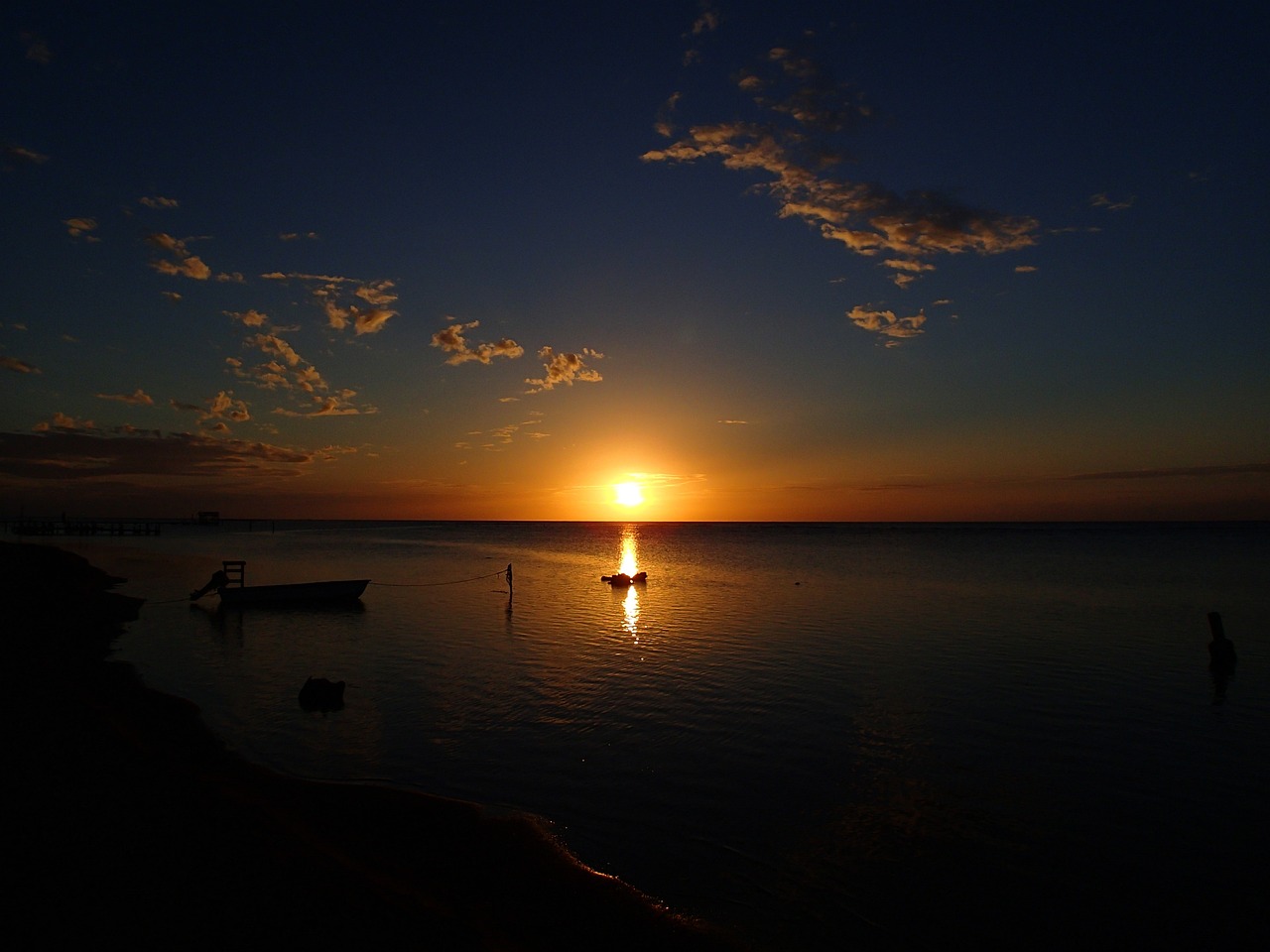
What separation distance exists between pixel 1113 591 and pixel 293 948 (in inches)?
2089

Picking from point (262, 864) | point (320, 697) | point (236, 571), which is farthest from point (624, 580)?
point (262, 864)

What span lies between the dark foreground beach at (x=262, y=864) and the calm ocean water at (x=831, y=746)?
100 cm

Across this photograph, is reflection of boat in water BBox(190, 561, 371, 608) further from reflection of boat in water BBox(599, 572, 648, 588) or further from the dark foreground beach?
the dark foreground beach

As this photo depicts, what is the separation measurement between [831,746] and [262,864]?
37.6 feet

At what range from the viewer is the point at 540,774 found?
13617 millimetres

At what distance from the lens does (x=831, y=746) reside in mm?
15320

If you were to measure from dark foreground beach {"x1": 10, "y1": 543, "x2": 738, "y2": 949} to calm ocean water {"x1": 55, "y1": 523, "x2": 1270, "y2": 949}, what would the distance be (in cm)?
100

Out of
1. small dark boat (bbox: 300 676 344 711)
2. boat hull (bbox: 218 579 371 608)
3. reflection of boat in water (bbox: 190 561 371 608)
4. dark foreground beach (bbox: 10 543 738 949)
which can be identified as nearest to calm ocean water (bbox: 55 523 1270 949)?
small dark boat (bbox: 300 676 344 711)

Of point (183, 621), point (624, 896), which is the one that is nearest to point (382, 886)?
point (624, 896)

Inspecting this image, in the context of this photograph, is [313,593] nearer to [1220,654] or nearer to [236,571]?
[236,571]

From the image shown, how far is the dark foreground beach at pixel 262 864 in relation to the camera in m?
7.35

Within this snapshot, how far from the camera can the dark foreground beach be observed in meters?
7.35

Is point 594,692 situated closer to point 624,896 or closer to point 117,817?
point 624,896

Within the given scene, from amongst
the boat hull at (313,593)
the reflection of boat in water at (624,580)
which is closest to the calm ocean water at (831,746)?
the boat hull at (313,593)
